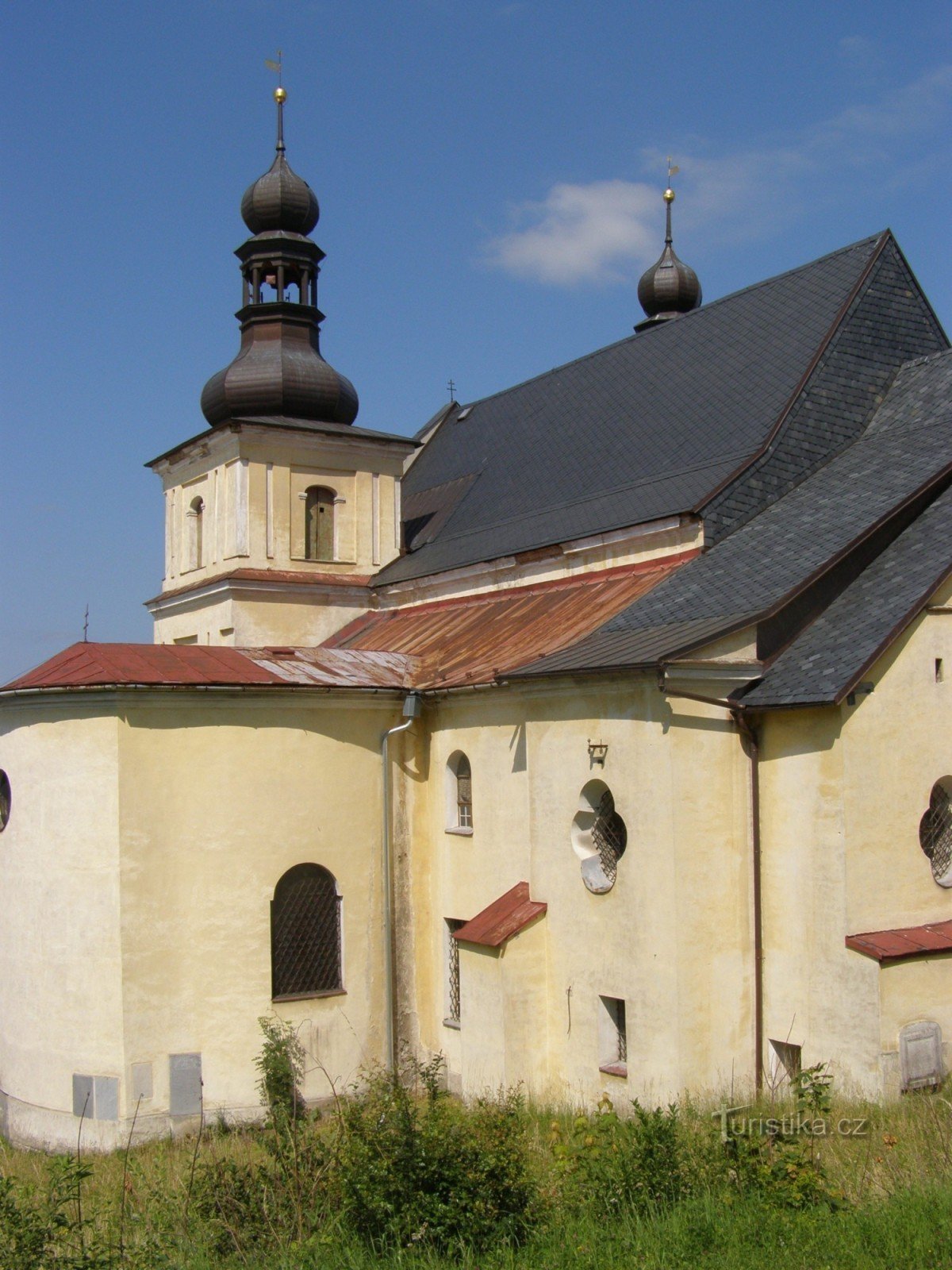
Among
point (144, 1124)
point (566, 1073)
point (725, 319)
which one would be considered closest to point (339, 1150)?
point (566, 1073)

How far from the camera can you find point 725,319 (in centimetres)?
2028

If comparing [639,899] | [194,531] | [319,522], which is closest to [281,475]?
[319,522]

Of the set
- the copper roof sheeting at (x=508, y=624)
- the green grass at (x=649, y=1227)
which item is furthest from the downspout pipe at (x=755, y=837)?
the copper roof sheeting at (x=508, y=624)

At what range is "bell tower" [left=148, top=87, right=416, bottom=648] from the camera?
23.8 m

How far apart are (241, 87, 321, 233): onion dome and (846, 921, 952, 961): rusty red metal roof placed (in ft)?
59.4

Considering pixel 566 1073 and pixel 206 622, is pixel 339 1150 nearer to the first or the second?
pixel 566 1073

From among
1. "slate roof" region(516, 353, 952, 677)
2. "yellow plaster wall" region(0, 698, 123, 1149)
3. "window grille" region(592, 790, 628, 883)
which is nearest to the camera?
"slate roof" region(516, 353, 952, 677)

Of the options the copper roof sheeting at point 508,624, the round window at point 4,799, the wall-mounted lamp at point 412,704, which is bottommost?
the round window at point 4,799

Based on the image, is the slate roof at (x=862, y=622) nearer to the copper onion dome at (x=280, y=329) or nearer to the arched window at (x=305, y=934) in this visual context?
the arched window at (x=305, y=934)

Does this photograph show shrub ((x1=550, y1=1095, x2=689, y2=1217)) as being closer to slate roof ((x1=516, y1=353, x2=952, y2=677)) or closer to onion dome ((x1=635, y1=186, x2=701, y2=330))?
slate roof ((x1=516, y1=353, x2=952, y2=677))

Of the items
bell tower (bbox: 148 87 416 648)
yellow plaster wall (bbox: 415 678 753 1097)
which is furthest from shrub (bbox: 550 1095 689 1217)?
A: bell tower (bbox: 148 87 416 648)

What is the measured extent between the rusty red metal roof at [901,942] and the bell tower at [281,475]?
44.9ft

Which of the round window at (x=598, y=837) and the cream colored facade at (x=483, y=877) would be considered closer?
the cream colored facade at (x=483, y=877)

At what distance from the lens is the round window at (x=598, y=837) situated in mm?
14156
